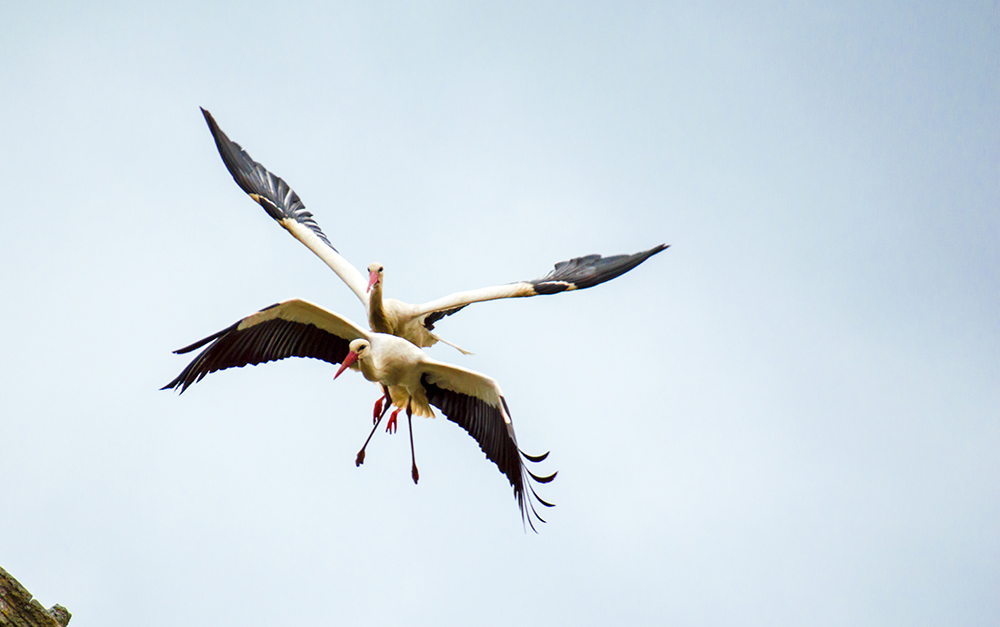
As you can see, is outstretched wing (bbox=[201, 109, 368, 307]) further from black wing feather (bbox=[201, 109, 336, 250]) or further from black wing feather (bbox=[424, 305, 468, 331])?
black wing feather (bbox=[424, 305, 468, 331])

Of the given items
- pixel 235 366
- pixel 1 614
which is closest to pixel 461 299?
pixel 235 366

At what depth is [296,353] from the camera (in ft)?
47.3

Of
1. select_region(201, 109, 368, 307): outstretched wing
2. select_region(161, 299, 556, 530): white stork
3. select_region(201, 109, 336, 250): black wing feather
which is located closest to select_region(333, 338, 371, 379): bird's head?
select_region(161, 299, 556, 530): white stork

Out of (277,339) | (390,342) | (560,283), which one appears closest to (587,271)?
(560,283)

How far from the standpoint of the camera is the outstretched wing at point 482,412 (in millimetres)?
12234

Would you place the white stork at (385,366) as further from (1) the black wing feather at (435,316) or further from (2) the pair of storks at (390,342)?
(1) the black wing feather at (435,316)

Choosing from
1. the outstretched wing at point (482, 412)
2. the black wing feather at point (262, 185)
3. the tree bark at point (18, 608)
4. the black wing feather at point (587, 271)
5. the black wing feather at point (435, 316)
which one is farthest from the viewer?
the black wing feather at point (262, 185)

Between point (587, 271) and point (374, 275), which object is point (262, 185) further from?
point (587, 271)

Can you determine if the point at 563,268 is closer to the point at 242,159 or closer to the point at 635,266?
the point at 635,266

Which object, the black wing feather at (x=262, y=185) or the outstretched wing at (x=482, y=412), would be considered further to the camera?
the black wing feather at (x=262, y=185)

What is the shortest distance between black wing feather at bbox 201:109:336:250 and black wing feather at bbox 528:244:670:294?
4003 millimetres

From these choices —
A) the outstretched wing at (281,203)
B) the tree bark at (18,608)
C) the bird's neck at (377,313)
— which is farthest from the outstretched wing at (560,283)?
the tree bark at (18,608)

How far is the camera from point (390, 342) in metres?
12.9

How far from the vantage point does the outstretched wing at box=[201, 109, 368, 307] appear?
1584 centimetres
